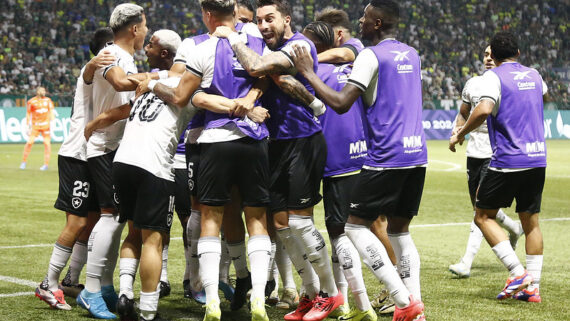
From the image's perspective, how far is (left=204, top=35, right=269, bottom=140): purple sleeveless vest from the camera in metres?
5.32

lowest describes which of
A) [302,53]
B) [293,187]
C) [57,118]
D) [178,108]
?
[57,118]

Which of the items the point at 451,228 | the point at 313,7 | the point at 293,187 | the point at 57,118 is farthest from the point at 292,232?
the point at 313,7

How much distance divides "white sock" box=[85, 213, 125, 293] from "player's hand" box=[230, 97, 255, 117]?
1402 mm

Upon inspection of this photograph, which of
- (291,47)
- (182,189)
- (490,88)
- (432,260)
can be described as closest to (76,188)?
(182,189)

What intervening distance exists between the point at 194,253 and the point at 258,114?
66.2 inches

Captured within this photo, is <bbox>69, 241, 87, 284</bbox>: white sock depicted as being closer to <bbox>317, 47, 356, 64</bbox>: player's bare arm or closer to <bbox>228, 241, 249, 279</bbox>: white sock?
<bbox>228, 241, 249, 279</bbox>: white sock

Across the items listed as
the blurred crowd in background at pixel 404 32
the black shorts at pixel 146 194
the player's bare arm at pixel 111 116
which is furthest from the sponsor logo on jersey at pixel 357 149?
the blurred crowd in background at pixel 404 32

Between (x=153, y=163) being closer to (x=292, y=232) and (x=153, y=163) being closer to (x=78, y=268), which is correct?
(x=292, y=232)

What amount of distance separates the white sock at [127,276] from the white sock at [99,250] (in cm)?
30

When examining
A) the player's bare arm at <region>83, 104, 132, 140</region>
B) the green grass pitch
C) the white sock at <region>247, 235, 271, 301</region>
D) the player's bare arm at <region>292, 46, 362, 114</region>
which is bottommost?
the green grass pitch

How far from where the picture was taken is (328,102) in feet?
17.3

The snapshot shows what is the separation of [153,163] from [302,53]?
129cm

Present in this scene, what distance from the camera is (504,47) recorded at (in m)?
6.88

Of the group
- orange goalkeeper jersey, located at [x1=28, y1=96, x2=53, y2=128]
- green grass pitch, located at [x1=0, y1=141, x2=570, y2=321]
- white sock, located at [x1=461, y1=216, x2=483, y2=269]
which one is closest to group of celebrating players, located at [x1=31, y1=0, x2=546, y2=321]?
green grass pitch, located at [x1=0, y1=141, x2=570, y2=321]
